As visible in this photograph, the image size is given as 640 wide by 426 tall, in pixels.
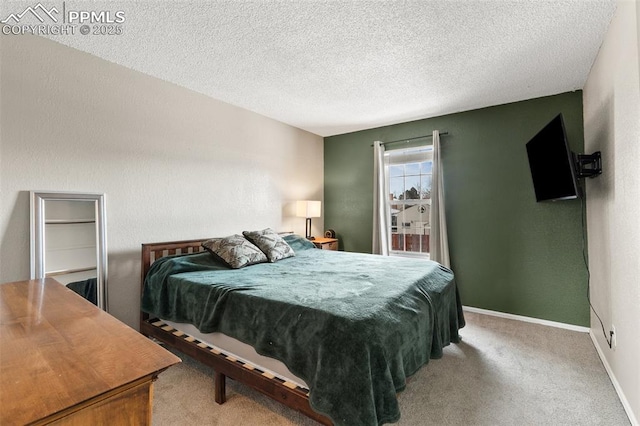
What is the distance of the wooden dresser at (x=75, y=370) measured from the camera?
0.63 metres

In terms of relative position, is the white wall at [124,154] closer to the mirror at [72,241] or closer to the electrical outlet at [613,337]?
the mirror at [72,241]

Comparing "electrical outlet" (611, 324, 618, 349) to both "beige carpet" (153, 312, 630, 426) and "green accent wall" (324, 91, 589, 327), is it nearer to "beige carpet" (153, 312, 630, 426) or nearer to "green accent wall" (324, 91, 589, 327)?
"beige carpet" (153, 312, 630, 426)

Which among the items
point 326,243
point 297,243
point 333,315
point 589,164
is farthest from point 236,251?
point 589,164

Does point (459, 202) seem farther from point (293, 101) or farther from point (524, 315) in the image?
point (293, 101)

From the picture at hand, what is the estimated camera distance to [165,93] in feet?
9.64

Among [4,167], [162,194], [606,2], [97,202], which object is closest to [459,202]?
[606,2]

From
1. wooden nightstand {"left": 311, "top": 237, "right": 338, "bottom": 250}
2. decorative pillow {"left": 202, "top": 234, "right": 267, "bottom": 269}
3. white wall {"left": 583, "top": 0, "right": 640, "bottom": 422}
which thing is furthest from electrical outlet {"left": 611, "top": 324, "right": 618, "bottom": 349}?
wooden nightstand {"left": 311, "top": 237, "right": 338, "bottom": 250}

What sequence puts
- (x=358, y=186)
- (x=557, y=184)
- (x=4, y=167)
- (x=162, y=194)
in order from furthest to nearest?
1. (x=358, y=186)
2. (x=162, y=194)
3. (x=557, y=184)
4. (x=4, y=167)

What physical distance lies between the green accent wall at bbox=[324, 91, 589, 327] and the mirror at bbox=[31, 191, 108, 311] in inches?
150

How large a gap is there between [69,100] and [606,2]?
152 inches

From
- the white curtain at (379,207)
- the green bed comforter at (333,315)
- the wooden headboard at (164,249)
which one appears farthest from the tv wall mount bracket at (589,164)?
the wooden headboard at (164,249)

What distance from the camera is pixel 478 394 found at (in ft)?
6.56

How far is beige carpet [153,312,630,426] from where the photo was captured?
1.77 m

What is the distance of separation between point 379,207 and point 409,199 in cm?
45
